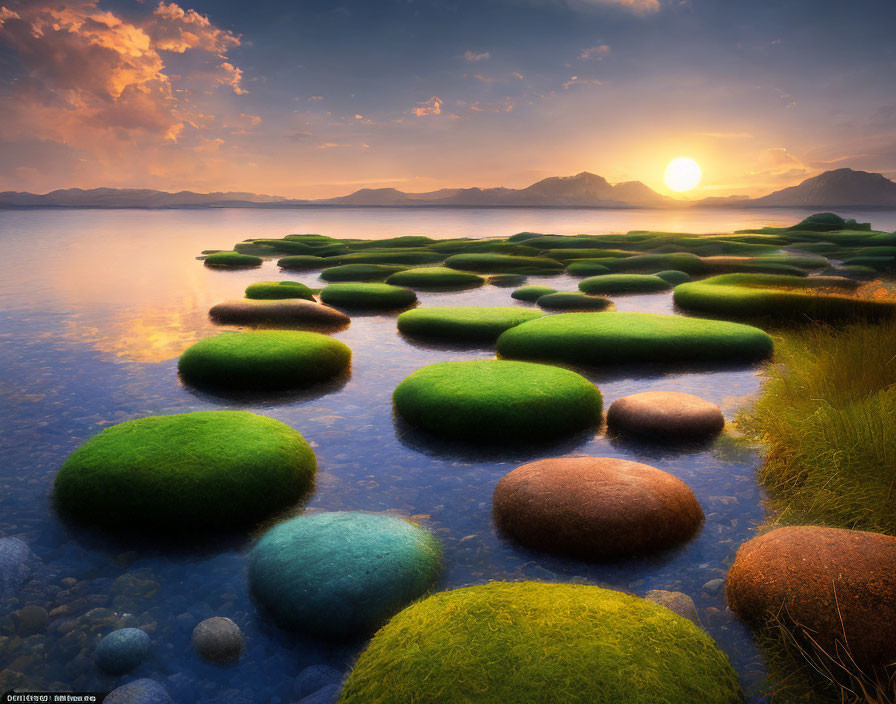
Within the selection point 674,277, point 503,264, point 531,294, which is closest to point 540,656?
point 531,294

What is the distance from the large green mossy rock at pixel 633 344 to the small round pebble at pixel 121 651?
6.89 metres

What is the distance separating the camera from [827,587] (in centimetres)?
297

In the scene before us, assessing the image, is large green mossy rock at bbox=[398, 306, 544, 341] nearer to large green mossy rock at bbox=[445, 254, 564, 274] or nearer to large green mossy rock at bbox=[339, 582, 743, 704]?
large green mossy rock at bbox=[339, 582, 743, 704]

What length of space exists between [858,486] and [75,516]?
5.72m

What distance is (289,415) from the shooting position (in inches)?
270

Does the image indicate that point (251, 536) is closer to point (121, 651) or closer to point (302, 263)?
point (121, 651)

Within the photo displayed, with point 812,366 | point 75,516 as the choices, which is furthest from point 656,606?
point 812,366

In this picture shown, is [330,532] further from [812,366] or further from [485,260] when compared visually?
[485,260]

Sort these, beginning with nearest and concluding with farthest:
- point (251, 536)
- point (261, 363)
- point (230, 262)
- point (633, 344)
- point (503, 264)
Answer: point (251, 536) → point (261, 363) → point (633, 344) → point (503, 264) → point (230, 262)

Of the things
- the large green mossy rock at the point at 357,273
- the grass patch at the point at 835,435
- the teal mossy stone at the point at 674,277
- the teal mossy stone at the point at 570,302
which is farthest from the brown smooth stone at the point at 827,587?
the large green mossy rock at the point at 357,273

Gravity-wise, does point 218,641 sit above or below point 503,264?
below

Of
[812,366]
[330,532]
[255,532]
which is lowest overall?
[255,532]

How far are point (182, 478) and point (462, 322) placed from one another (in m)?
6.89

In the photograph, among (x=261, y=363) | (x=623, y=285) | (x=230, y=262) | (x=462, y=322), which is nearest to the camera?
(x=261, y=363)
